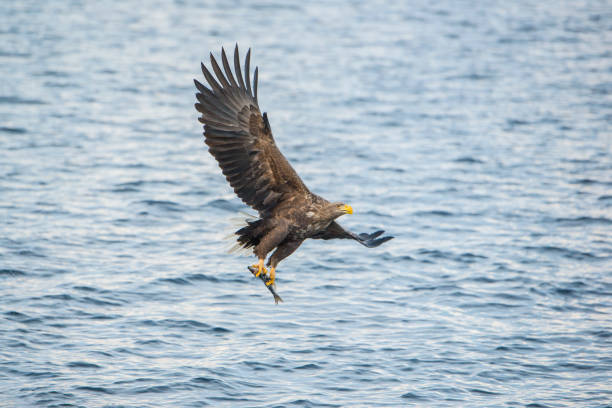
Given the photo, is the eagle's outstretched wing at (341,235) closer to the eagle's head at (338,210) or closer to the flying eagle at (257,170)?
→ the flying eagle at (257,170)

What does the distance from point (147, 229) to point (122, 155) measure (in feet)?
11.0

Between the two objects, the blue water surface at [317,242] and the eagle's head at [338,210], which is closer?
the eagle's head at [338,210]

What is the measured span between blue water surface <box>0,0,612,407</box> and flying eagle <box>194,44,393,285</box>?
1.46 m

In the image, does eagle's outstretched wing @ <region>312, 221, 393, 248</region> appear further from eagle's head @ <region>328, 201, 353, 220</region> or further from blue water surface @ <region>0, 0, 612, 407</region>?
blue water surface @ <region>0, 0, 612, 407</region>

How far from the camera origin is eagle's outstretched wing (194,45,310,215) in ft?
28.1

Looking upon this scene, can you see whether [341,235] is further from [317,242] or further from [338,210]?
[317,242]

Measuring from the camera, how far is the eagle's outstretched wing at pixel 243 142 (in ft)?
28.1

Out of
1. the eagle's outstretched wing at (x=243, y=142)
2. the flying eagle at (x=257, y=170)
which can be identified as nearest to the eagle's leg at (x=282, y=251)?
the flying eagle at (x=257, y=170)

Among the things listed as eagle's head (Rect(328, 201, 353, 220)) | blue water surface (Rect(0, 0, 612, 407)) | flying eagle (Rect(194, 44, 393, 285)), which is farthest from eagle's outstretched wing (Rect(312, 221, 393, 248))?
blue water surface (Rect(0, 0, 612, 407))

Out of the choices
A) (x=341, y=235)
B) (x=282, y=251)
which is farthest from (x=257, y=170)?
(x=341, y=235)

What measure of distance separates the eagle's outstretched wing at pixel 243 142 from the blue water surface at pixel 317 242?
5.74 feet

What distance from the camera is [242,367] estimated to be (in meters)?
9.31

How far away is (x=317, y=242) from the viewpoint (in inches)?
527

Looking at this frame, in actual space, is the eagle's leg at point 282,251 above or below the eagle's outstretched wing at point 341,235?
Answer: below
